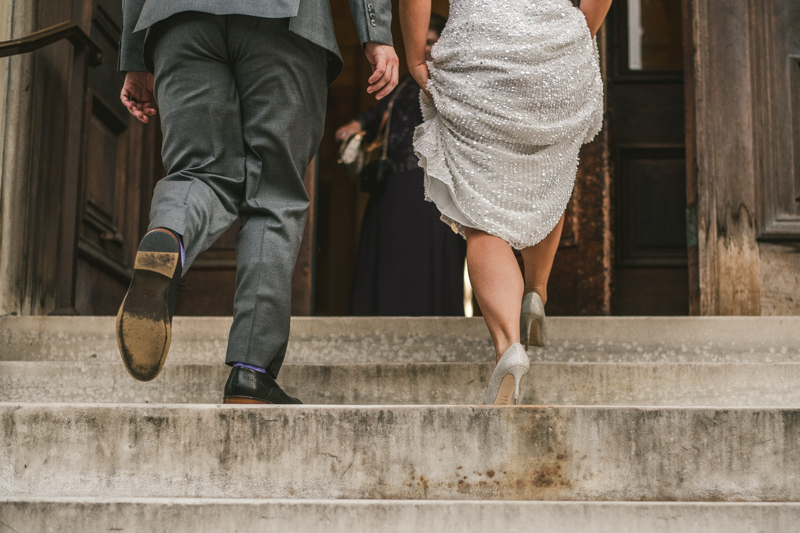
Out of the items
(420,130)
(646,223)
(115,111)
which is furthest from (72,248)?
(646,223)

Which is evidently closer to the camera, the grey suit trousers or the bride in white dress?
the grey suit trousers

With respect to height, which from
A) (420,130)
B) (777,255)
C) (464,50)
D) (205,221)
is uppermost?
(464,50)

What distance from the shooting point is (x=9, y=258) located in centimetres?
331

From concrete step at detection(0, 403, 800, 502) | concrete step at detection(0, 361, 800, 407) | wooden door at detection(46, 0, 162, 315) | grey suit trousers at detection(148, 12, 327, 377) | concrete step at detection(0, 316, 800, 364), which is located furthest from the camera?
wooden door at detection(46, 0, 162, 315)

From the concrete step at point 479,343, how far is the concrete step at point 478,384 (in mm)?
356

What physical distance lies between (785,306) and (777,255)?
0.20 m

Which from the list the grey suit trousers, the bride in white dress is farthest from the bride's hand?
the grey suit trousers

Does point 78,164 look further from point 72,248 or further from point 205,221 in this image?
point 205,221

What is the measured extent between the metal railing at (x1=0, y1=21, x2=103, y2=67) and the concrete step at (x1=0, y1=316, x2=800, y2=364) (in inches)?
38.4

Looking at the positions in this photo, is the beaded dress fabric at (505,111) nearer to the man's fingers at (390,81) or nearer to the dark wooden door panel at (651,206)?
the man's fingers at (390,81)

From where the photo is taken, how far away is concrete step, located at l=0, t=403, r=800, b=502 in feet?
5.67

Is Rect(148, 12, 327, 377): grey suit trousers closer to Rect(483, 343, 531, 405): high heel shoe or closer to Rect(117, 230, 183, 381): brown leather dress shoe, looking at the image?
Rect(117, 230, 183, 381): brown leather dress shoe

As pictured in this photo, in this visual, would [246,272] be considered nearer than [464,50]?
Yes

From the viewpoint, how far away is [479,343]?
9.21ft
